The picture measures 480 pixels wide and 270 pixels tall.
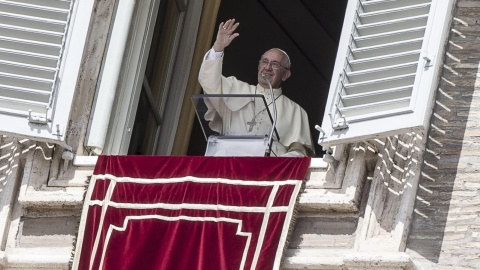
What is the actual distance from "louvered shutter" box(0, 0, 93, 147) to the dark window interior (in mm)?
3159


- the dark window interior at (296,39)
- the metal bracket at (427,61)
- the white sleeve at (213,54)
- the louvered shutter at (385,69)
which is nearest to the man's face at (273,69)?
the white sleeve at (213,54)

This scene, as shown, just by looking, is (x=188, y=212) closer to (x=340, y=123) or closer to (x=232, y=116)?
(x=340, y=123)

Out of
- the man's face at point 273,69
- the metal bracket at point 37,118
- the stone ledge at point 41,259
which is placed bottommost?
the stone ledge at point 41,259

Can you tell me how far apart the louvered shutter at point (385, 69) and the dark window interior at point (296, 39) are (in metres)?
3.36

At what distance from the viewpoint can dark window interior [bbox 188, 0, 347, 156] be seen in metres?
15.9

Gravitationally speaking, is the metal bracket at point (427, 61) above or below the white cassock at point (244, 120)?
above

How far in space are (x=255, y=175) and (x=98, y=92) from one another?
0.95m

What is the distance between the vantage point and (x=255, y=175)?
40.5 ft

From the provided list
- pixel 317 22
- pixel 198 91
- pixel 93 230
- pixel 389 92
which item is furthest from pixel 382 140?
pixel 317 22

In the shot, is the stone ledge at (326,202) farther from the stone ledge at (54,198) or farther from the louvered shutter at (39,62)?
the louvered shutter at (39,62)

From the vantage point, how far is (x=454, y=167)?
12211 millimetres

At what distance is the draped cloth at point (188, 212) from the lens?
1216 centimetres

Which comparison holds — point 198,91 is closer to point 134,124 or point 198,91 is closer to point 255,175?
point 134,124

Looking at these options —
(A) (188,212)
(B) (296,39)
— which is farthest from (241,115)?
(B) (296,39)
